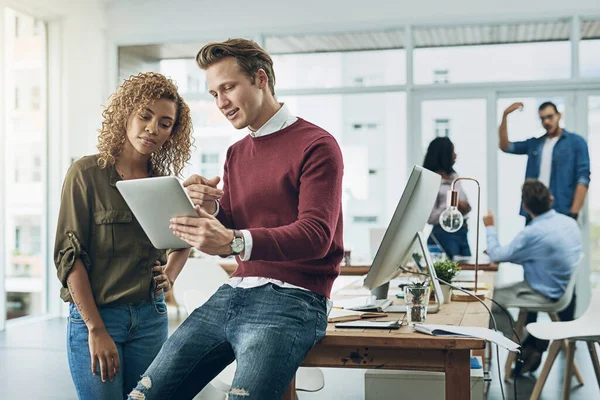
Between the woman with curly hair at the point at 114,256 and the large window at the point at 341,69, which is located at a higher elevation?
the large window at the point at 341,69

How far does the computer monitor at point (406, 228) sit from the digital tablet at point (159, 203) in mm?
628

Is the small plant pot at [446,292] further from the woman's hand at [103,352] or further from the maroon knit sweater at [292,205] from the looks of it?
the woman's hand at [103,352]

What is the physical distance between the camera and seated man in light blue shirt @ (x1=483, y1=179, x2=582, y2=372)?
442 cm

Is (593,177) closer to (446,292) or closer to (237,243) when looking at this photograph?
(446,292)

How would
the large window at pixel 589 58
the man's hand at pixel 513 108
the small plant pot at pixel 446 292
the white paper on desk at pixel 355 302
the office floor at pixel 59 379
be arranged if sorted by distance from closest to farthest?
the white paper on desk at pixel 355 302 < the small plant pot at pixel 446 292 < the office floor at pixel 59 379 < the large window at pixel 589 58 < the man's hand at pixel 513 108

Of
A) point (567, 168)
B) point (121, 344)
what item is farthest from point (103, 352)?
point (567, 168)

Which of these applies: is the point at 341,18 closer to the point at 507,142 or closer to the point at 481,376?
the point at 507,142

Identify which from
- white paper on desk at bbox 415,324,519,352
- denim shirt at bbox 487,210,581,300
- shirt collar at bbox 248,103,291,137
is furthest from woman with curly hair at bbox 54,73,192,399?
denim shirt at bbox 487,210,581,300

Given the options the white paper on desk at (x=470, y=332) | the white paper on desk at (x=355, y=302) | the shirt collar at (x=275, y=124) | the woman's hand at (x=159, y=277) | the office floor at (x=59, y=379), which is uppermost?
the shirt collar at (x=275, y=124)

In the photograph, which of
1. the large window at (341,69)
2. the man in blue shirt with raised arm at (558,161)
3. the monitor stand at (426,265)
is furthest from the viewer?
the large window at (341,69)

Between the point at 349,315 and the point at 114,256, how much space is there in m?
0.72

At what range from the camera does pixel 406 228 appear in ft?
7.17

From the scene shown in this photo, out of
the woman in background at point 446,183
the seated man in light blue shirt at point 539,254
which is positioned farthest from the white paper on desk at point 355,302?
the woman in background at point 446,183

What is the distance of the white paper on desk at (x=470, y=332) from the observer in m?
1.82
